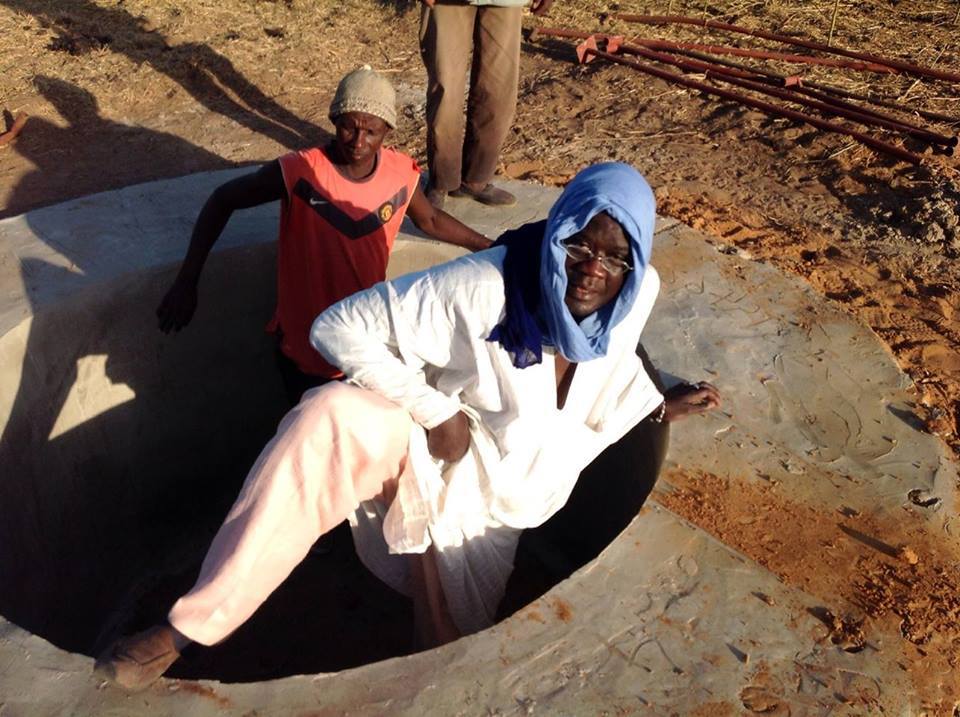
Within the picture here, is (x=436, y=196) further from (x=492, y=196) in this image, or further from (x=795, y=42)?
(x=795, y=42)

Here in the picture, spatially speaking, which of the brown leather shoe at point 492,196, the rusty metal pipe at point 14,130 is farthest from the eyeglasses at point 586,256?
the rusty metal pipe at point 14,130

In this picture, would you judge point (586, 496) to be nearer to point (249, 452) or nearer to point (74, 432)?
point (249, 452)

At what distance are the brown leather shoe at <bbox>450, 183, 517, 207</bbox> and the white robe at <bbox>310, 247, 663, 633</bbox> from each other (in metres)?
1.65

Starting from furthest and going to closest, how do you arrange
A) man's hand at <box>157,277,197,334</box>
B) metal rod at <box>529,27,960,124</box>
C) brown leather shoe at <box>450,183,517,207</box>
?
1. metal rod at <box>529,27,960,124</box>
2. brown leather shoe at <box>450,183,517,207</box>
3. man's hand at <box>157,277,197,334</box>

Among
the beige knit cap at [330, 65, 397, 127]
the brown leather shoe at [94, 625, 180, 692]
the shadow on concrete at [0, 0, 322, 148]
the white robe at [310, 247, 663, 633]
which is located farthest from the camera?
the shadow on concrete at [0, 0, 322, 148]

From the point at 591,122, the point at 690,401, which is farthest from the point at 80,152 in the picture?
the point at 690,401

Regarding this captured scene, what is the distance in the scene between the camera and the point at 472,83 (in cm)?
458

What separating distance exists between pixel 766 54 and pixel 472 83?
2916 millimetres

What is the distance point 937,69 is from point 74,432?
569cm

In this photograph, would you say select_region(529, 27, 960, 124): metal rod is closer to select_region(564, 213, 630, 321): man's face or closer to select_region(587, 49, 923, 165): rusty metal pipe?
select_region(587, 49, 923, 165): rusty metal pipe

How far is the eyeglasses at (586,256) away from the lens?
2.30m

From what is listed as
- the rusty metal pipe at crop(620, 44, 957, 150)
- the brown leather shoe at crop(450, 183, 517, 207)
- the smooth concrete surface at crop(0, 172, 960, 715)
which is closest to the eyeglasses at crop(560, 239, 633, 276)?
the smooth concrete surface at crop(0, 172, 960, 715)

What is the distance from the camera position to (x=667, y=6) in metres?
7.77

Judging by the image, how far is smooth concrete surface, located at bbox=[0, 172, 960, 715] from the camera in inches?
83.7
